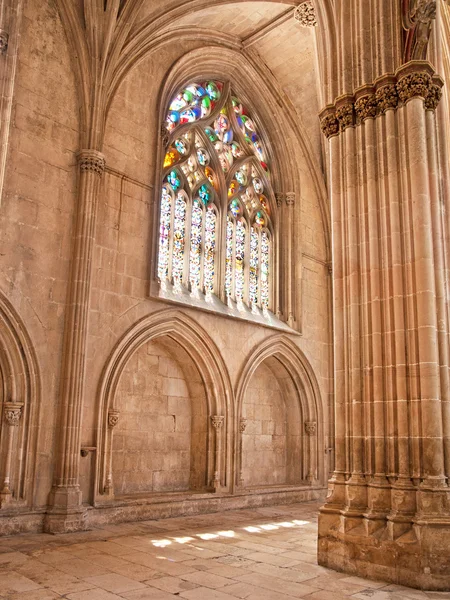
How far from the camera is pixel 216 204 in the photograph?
1297 cm

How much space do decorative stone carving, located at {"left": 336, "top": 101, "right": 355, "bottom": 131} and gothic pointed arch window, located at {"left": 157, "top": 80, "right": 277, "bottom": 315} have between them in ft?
16.3

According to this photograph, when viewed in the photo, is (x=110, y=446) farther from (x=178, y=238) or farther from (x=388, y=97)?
(x=388, y=97)

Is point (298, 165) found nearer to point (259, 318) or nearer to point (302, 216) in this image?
point (302, 216)

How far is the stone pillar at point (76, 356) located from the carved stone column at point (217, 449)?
314 centimetres

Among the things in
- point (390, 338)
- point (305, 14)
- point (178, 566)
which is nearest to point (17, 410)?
point (178, 566)

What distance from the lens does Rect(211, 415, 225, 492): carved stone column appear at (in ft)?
36.9

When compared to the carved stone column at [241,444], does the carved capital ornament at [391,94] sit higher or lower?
higher

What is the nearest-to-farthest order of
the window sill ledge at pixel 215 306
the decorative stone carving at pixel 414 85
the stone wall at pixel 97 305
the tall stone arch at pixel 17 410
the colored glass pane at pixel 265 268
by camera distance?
1. the decorative stone carving at pixel 414 85
2. the tall stone arch at pixel 17 410
3. the stone wall at pixel 97 305
4. the window sill ledge at pixel 215 306
5. the colored glass pane at pixel 265 268

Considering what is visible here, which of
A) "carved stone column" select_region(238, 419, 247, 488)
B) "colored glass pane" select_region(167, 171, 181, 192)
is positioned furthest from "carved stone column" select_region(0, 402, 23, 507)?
"colored glass pane" select_region(167, 171, 181, 192)

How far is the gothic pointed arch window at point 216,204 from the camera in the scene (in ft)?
39.3

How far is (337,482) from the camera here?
6.52m

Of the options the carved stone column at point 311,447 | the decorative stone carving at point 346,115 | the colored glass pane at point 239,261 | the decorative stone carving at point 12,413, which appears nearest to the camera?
the decorative stone carving at point 346,115

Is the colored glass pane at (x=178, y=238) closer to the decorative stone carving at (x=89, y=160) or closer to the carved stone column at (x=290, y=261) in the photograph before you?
the decorative stone carving at (x=89, y=160)

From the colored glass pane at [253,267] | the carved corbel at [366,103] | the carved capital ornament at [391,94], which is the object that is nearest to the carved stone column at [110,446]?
the colored glass pane at [253,267]
